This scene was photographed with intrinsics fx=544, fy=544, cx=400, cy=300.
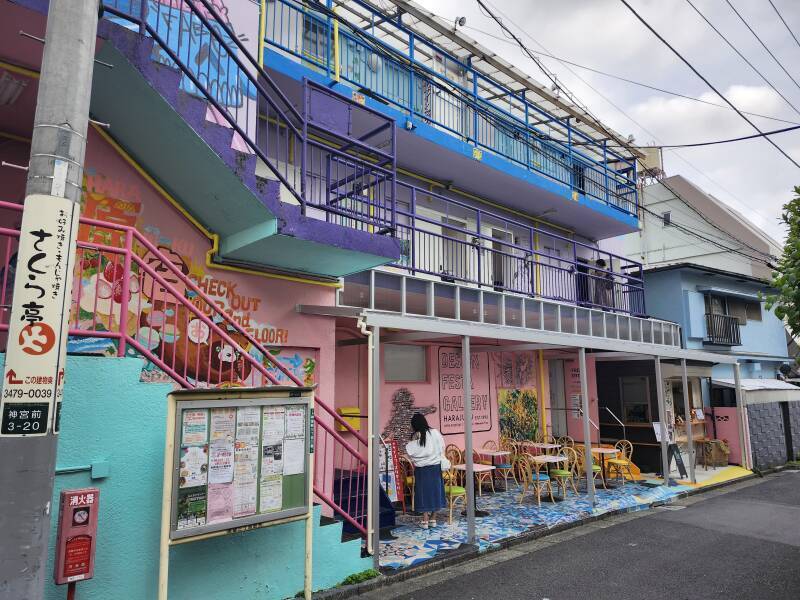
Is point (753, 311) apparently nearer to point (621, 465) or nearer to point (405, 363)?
point (621, 465)

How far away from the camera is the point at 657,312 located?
19.1 metres

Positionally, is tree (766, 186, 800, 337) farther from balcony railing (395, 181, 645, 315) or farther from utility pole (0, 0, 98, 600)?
utility pole (0, 0, 98, 600)

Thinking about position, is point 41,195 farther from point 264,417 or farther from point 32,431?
point 264,417

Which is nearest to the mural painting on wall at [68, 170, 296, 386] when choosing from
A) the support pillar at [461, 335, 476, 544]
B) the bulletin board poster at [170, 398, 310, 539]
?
the bulletin board poster at [170, 398, 310, 539]

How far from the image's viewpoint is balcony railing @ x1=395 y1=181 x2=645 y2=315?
9.98 metres

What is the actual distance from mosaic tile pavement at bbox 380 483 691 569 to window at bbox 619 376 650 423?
7.79ft

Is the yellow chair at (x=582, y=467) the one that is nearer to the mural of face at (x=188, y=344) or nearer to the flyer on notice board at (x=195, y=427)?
the mural of face at (x=188, y=344)

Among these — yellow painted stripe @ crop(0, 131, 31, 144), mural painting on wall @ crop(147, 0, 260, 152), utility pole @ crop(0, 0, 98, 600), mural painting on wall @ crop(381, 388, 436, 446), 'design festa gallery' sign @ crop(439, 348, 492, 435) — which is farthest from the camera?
'design festa gallery' sign @ crop(439, 348, 492, 435)

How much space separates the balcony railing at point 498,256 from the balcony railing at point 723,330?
215 inches

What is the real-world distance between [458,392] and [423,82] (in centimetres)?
665

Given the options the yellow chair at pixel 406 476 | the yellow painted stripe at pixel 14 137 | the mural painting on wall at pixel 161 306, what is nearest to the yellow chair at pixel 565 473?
the yellow chair at pixel 406 476

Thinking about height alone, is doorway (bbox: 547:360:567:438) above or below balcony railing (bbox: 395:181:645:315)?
below

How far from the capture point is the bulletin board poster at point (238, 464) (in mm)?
4363

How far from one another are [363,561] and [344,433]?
2898 millimetres
